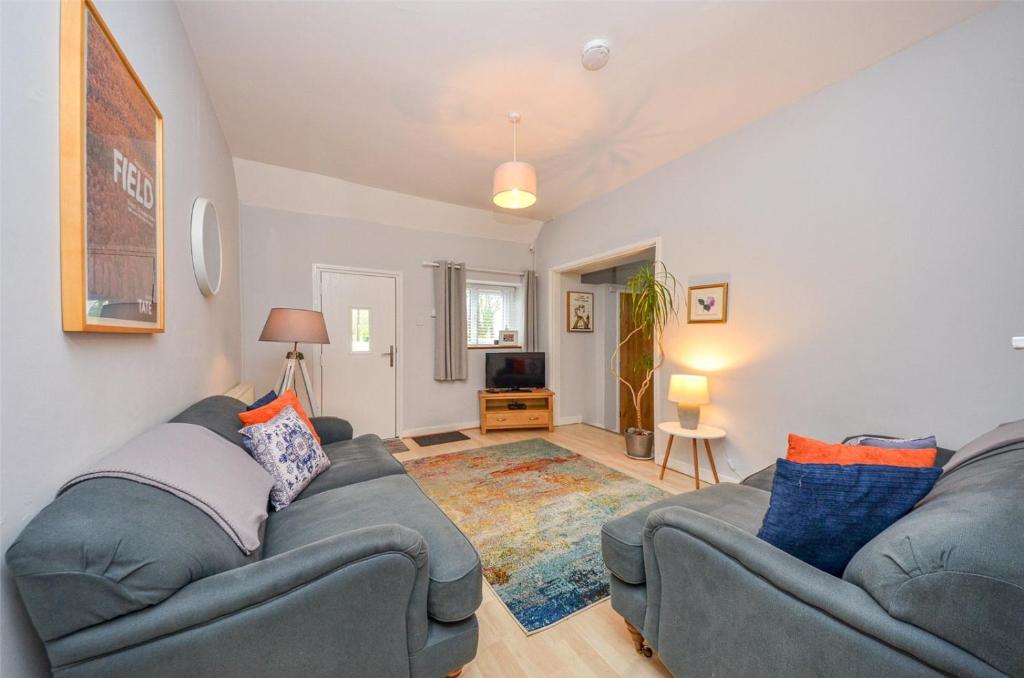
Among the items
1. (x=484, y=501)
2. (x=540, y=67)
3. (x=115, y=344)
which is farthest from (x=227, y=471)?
(x=540, y=67)

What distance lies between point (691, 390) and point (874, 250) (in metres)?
1.36

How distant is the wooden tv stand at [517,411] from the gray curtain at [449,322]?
1.66 ft

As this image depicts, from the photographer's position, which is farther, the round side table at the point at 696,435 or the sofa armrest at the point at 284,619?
the round side table at the point at 696,435

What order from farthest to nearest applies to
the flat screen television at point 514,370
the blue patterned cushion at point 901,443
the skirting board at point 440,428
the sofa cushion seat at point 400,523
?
1. the flat screen television at point 514,370
2. the skirting board at point 440,428
3. the blue patterned cushion at point 901,443
4. the sofa cushion seat at point 400,523

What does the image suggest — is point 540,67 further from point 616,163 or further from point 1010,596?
point 1010,596

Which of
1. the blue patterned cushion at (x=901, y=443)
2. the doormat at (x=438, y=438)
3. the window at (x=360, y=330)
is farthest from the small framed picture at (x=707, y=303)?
the window at (x=360, y=330)

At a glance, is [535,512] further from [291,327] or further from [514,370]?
[514,370]

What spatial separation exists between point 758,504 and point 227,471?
1981 millimetres

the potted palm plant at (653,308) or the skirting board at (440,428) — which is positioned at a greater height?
the potted palm plant at (653,308)

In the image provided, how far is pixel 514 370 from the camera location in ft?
15.3

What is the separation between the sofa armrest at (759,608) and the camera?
711mm

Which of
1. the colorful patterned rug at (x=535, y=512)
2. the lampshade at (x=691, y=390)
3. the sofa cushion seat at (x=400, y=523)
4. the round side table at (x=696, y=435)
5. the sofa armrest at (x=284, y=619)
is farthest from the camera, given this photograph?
the lampshade at (x=691, y=390)

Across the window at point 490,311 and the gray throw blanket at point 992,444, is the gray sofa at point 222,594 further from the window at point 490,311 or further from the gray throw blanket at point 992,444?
the window at point 490,311

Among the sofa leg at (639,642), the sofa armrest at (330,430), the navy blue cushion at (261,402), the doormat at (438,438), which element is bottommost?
the doormat at (438,438)
